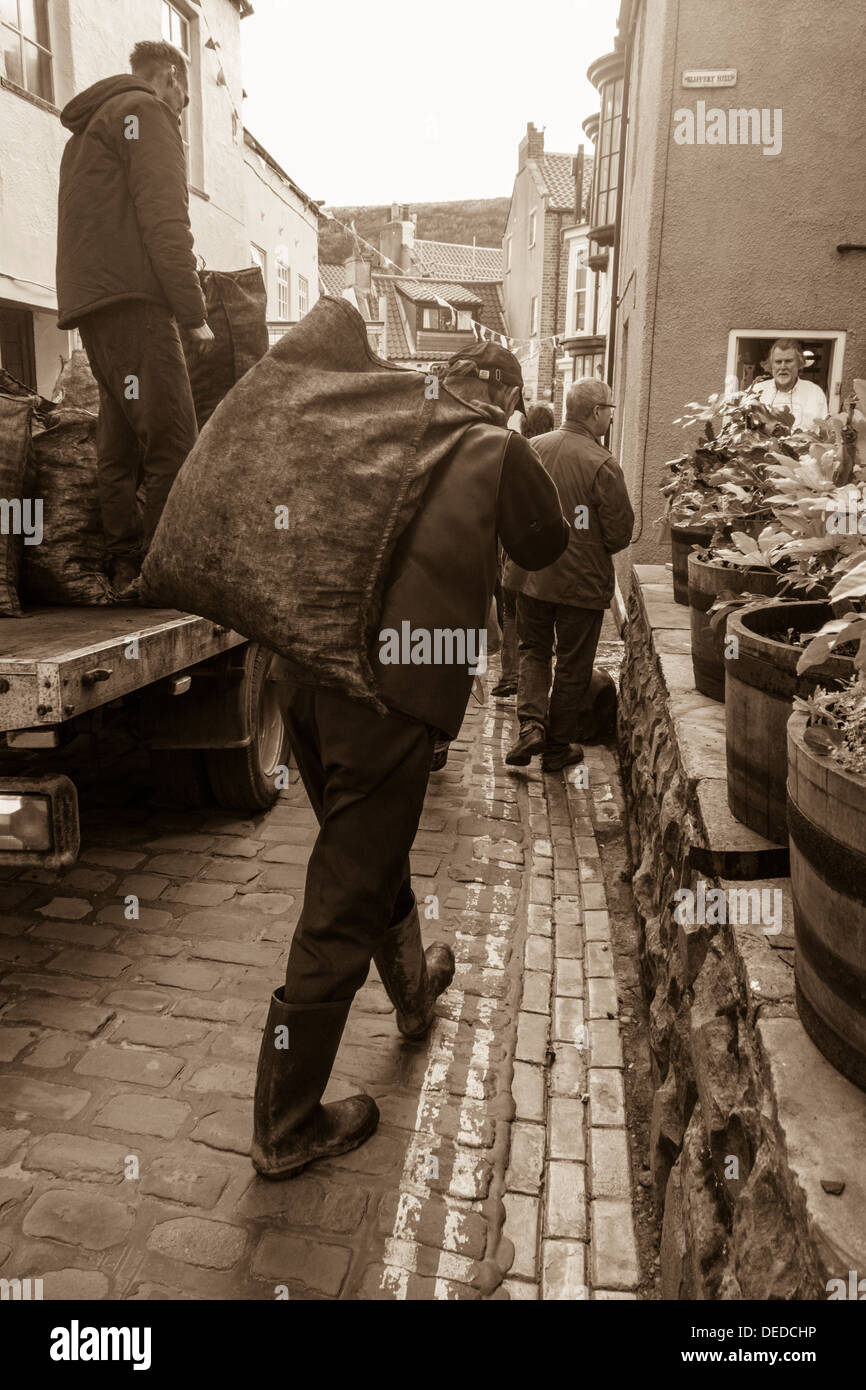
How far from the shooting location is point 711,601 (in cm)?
390

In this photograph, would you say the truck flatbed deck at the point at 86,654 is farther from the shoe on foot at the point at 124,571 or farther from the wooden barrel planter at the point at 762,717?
the wooden barrel planter at the point at 762,717

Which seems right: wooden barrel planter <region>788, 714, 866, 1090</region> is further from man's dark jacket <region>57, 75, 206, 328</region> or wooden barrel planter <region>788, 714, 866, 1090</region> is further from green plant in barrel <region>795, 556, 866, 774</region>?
man's dark jacket <region>57, 75, 206, 328</region>

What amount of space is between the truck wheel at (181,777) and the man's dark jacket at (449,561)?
2750 millimetres

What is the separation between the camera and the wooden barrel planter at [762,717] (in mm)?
2436

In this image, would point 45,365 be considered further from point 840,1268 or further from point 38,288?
point 840,1268

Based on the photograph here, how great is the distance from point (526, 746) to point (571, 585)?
3.30 feet

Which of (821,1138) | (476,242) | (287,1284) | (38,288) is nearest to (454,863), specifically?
(287,1284)

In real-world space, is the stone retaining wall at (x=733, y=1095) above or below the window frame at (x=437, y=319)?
below

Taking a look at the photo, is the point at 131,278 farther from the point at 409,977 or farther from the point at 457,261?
the point at 457,261

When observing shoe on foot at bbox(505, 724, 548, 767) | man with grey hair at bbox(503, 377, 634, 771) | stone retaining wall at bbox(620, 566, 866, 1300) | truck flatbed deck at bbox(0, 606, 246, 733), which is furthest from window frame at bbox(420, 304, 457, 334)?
stone retaining wall at bbox(620, 566, 866, 1300)

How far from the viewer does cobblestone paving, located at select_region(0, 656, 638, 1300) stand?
2479 mm

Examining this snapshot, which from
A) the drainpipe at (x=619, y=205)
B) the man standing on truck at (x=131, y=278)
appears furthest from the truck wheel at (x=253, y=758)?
the drainpipe at (x=619, y=205)

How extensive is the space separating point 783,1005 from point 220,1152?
165 centimetres

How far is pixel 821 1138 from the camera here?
1.60 m
